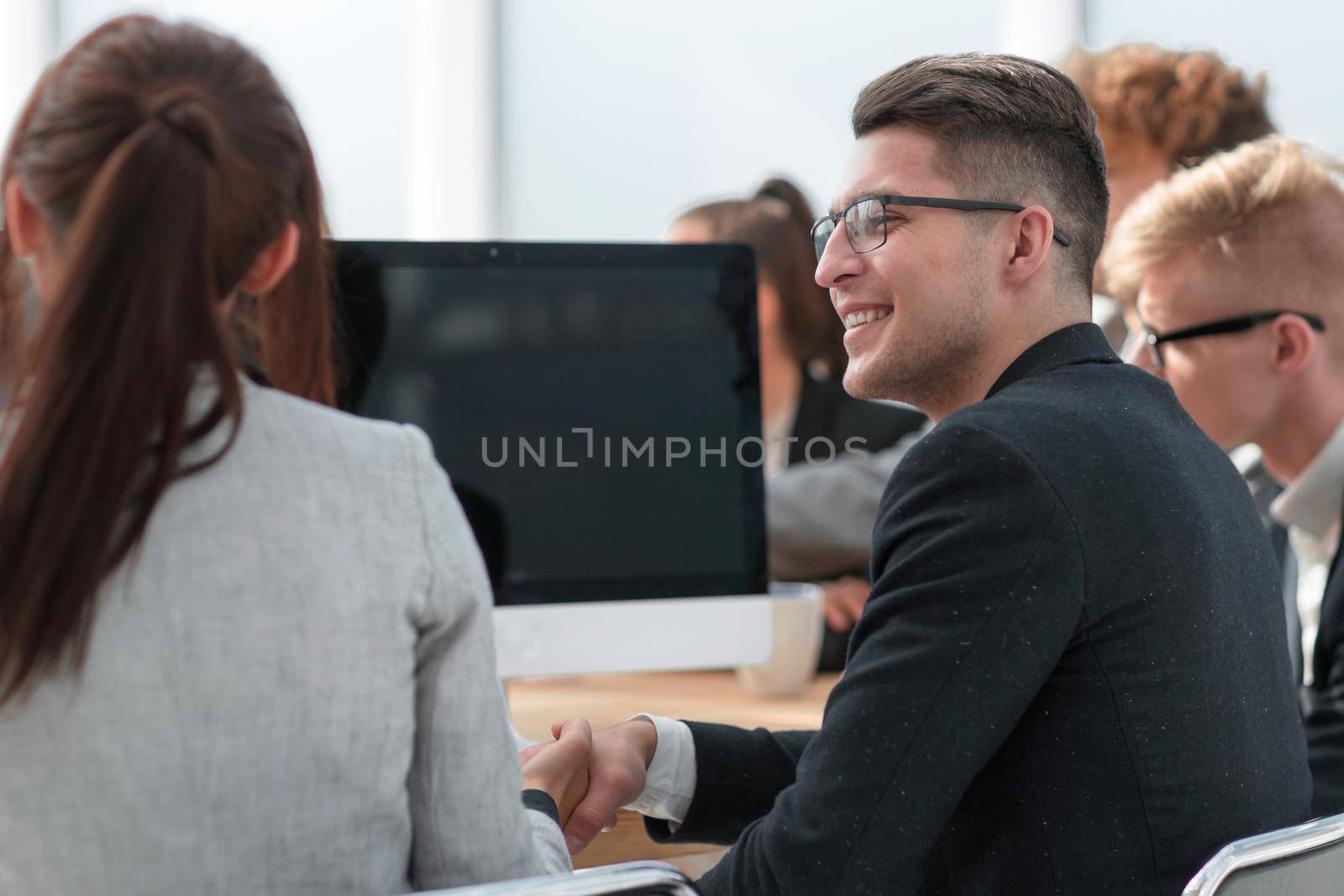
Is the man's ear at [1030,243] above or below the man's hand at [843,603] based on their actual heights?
above

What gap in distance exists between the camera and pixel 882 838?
0.89 metres

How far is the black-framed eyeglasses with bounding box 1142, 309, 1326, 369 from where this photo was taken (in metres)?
1.83

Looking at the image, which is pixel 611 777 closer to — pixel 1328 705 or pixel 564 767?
pixel 564 767

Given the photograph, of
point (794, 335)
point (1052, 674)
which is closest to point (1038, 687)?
point (1052, 674)

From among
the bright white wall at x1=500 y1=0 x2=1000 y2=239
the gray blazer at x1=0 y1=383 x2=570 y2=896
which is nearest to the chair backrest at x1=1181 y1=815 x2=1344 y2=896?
the gray blazer at x1=0 y1=383 x2=570 y2=896

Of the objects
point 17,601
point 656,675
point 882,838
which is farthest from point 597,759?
point 656,675

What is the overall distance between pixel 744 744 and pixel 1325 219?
1199 mm

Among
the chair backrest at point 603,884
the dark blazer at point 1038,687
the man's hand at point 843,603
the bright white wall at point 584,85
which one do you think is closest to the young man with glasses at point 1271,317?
the man's hand at point 843,603

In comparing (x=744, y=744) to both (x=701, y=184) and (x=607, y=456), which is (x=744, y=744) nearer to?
(x=607, y=456)

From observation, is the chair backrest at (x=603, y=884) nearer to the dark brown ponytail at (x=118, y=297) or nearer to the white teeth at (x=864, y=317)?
the dark brown ponytail at (x=118, y=297)

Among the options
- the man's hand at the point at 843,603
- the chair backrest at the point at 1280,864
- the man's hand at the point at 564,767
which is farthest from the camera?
the man's hand at the point at 843,603

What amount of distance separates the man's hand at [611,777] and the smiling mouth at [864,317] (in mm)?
429

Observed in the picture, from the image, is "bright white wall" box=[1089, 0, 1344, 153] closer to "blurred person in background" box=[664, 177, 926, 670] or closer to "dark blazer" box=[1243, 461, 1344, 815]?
"blurred person in background" box=[664, 177, 926, 670]

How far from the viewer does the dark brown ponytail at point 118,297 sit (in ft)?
2.20
